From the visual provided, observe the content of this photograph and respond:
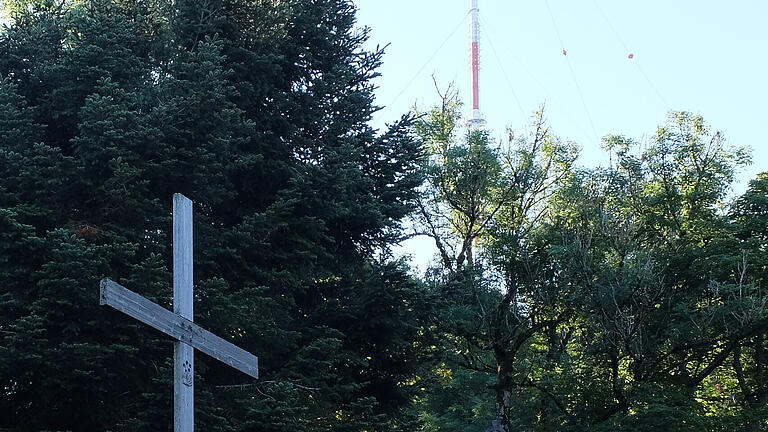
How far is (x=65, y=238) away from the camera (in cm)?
1131

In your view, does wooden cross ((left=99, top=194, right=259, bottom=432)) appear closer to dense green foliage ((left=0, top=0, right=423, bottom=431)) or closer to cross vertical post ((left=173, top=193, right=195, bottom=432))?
cross vertical post ((left=173, top=193, right=195, bottom=432))

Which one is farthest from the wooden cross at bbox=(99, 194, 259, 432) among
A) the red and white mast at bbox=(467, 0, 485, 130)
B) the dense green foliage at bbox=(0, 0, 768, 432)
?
the red and white mast at bbox=(467, 0, 485, 130)

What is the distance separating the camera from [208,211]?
49.5 feet

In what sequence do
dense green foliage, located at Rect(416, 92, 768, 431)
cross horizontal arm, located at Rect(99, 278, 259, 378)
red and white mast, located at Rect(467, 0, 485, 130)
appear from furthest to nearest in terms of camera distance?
red and white mast, located at Rect(467, 0, 485, 130) → dense green foliage, located at Rect(416, 92, 768, 431) → cross horizontal arm, located at Rect(99, 278, 259, 378)

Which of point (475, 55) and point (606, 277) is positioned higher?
point (475, 55)

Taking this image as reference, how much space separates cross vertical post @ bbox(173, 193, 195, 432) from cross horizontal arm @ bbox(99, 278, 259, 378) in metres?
0.08

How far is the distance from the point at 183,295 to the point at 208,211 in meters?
7.89

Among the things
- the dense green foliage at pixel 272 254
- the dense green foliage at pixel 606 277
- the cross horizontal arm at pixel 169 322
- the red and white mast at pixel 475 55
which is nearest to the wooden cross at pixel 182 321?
the cross horizontal arm at pixel 169 322

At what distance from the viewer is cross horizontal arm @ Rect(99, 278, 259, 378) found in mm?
6625

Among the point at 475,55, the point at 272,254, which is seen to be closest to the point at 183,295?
the point at 272,254

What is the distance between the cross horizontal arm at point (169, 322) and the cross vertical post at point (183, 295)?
8 centimetres

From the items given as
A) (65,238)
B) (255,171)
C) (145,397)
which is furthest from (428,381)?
(65,238)

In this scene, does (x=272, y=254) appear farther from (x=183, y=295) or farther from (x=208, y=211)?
(x=183, y=295)

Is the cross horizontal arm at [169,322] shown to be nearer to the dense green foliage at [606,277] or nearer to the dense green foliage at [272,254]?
the dense green foliage at [272,254]
